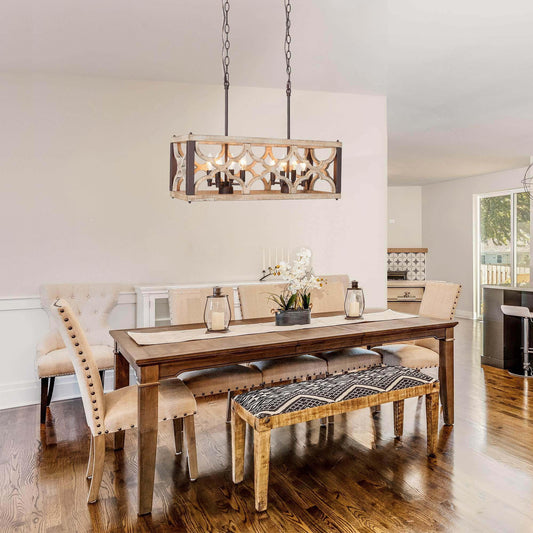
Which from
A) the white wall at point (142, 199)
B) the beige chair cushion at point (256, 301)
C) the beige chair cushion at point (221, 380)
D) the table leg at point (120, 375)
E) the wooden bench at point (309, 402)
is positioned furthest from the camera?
the white wall at point (142, 199)

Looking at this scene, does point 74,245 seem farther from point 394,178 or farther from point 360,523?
point 394,178

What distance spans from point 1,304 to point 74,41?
2170 mm

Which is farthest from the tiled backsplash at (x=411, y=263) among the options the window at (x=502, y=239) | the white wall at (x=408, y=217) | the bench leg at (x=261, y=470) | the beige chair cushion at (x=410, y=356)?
the bench leg at (x=261, y=470)

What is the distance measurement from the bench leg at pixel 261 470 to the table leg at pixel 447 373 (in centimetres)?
157

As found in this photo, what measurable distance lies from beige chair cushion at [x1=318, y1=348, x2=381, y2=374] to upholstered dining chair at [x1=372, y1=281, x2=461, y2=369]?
0.47ft

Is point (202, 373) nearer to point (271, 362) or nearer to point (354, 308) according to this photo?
point (271, 362)

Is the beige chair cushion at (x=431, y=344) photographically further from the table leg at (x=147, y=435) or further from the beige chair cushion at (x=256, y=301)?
the table leg at (x=147, y=435)

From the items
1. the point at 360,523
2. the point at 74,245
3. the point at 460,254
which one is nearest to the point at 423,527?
the point at 360,523

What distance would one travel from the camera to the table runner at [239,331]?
8.70 ft

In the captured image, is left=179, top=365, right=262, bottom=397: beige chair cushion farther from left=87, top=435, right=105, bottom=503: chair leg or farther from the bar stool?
the bar stool

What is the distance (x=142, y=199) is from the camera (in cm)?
434

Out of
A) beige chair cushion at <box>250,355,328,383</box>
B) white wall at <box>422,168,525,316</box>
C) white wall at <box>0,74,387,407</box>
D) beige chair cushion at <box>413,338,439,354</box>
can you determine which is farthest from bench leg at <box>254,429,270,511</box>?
white wall at <box>422,168,525,316</box>

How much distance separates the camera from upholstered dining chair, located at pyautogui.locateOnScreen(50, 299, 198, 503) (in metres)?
2.18

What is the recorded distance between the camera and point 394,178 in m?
9.58
